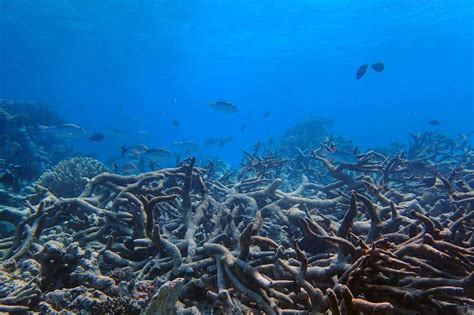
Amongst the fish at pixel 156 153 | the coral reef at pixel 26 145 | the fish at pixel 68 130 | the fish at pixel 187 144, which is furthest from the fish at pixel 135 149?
the fish at pixel 68 130

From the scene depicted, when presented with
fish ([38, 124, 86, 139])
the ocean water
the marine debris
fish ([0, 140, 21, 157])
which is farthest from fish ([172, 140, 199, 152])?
the marine debris

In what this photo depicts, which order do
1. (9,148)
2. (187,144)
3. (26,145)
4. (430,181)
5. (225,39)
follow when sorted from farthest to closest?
(225,39) → (187,144) → (26,145) → (9,148) → (430,181)

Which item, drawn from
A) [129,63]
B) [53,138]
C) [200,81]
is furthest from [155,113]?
[53,138]

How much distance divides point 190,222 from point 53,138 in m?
19.6

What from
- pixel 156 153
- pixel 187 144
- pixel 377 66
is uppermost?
pixel 377 66

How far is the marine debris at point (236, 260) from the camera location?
244 centimetres

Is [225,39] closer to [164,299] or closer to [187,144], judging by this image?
[187,144]

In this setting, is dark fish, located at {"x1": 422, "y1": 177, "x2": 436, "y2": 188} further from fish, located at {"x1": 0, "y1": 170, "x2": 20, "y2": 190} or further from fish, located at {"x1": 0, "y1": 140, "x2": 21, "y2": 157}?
fish, located at {"x1": 0, "y1": 140, "x2": 21, "y2": 157}

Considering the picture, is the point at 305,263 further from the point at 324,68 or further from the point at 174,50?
the point at 324,68

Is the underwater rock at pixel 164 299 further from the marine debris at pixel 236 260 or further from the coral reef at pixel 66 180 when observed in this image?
the coral reef at pixel 66 180

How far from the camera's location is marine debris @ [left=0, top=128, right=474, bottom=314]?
244cm

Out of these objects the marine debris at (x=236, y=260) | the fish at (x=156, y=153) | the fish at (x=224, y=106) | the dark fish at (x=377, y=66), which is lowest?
the marine debris at (x=236, y=260)

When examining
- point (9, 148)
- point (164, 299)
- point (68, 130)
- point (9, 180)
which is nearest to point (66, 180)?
point (9, 180)

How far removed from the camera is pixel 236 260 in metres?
3.12
